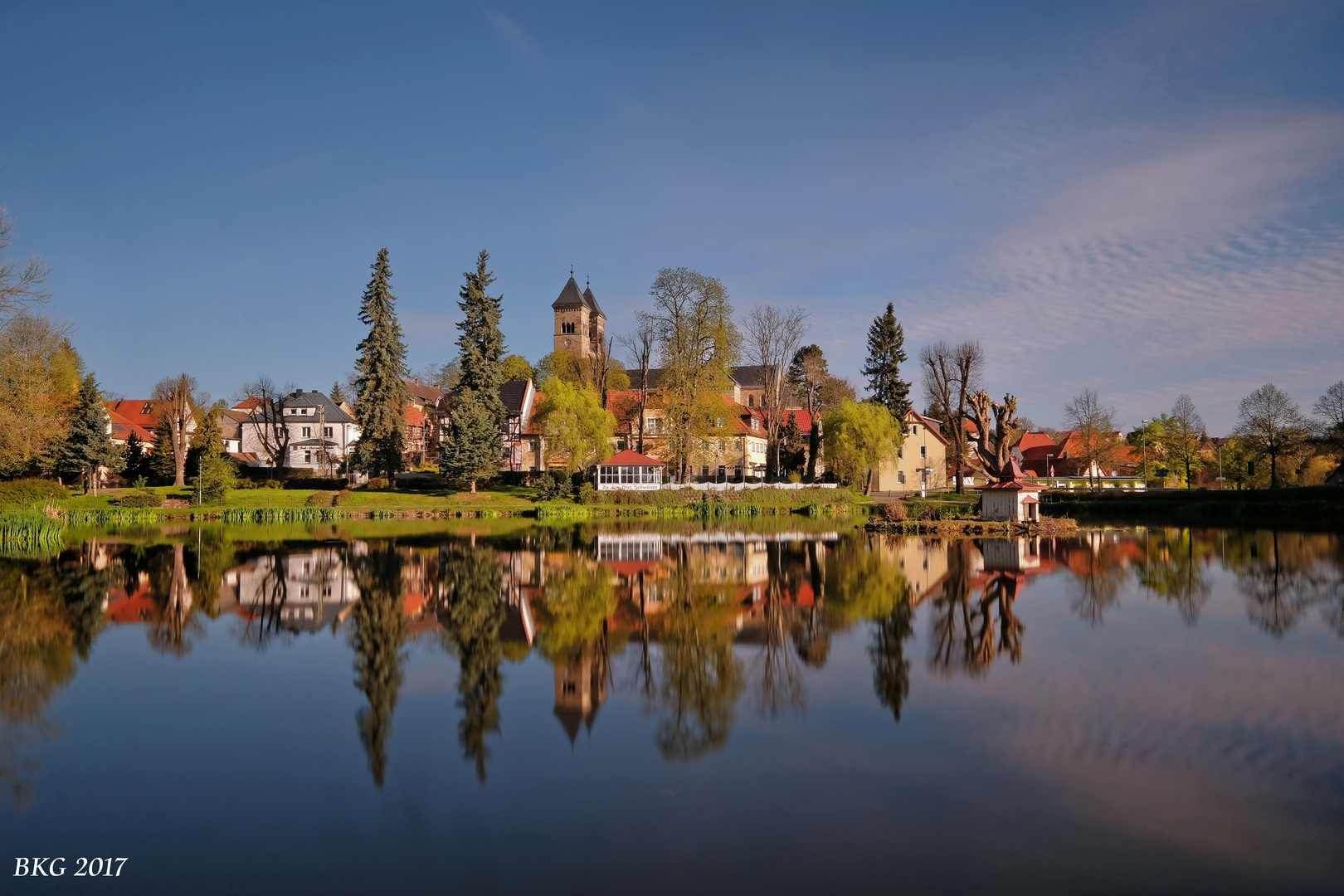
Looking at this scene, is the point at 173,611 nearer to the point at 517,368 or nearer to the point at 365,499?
the point at 365,499

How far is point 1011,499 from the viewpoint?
3512cm

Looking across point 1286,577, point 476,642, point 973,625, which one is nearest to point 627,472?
point 1286,577

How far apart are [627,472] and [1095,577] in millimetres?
34143

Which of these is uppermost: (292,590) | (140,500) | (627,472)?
(627,472)

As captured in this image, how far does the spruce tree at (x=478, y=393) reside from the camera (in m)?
49.8

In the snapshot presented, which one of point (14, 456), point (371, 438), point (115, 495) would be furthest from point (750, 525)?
point (115, 495)

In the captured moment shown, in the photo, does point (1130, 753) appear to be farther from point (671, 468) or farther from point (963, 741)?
point (671, 468)

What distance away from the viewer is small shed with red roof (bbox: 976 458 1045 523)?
34.9 m

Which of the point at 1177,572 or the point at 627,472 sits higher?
the point at 627,472

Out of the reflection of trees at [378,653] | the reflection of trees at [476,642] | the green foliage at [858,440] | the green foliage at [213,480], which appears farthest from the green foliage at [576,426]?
the reflection of trees at [378,653]

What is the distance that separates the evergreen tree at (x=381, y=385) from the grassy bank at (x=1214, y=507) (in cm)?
3926

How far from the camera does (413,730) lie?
8719mm

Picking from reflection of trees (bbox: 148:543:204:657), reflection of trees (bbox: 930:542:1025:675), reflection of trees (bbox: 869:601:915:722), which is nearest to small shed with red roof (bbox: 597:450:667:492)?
reflection of trees (bbox: 148:543:204:657)

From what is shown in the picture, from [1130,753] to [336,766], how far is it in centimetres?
761
